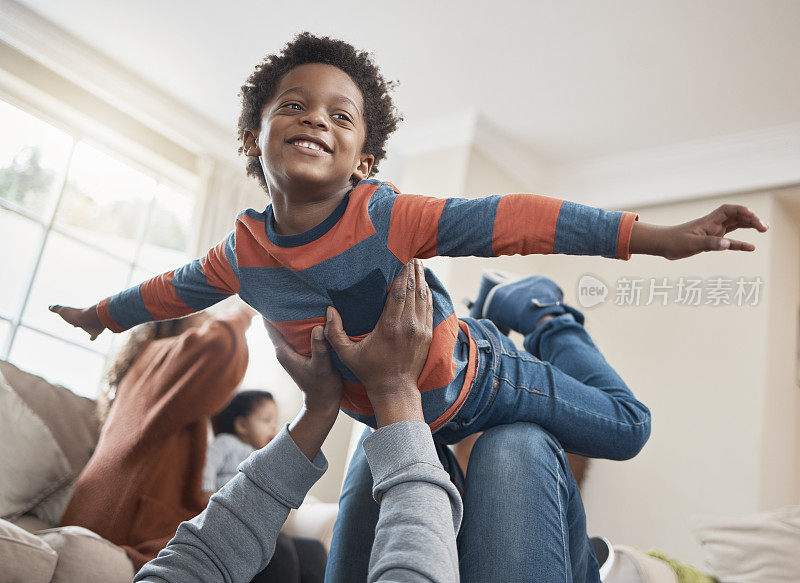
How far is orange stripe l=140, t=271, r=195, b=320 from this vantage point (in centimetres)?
130

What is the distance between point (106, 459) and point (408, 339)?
1595mm

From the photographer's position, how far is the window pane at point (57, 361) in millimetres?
3088

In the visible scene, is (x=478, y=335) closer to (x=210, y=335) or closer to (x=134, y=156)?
(x=210, y=335)

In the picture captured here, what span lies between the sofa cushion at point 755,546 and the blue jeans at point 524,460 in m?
1.19

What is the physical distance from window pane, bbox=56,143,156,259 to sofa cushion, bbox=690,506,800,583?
9.81 feet

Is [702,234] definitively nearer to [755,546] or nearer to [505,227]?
[505,227]

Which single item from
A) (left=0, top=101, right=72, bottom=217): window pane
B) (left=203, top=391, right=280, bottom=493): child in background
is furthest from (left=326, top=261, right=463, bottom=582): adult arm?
(left=0, top=101, right=72, bottom=217): window pane

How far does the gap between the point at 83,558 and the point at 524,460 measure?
48.5 inches

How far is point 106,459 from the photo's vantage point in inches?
85.7

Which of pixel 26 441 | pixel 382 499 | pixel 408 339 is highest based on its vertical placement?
pixel 408 339

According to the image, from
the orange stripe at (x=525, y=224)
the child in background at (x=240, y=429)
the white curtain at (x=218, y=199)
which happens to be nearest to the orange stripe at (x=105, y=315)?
the orange stripe at (x=525, y=224)

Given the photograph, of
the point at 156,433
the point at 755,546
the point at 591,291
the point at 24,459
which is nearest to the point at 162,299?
the point at 156,433

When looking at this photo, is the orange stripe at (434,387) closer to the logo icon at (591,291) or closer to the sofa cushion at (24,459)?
the sofa cushion at (24,459)

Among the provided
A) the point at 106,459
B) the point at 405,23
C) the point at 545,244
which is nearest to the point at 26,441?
the point at 106,459
